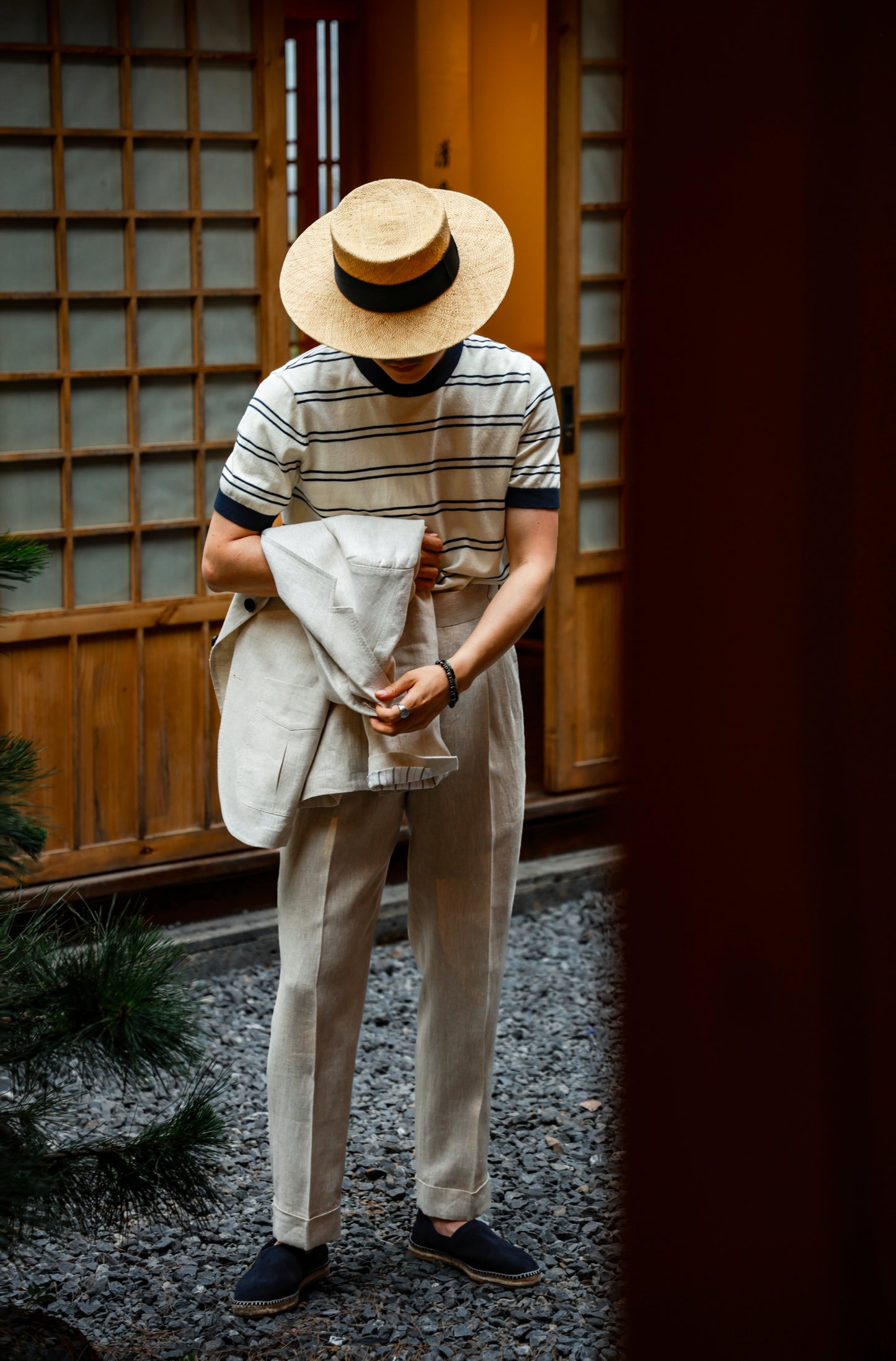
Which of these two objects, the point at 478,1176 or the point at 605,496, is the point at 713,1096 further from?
the point at 605,496

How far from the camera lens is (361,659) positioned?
6.50 ft

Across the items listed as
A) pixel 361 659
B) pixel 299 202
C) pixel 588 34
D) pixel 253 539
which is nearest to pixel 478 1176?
pixel 361 659

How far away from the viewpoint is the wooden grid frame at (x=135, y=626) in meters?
3.49

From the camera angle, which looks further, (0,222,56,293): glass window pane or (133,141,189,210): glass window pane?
(133,141,189,210): glass window pane

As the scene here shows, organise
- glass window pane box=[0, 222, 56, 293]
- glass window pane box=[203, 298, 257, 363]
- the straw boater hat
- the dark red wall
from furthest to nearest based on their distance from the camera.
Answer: glass window pane box=[203, 298, 257, 363] < glass window pane box=[0, 222, 56, 293] < the straw boater hat < the dark red wall

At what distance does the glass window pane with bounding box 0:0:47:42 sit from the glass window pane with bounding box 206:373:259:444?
881 millimetres

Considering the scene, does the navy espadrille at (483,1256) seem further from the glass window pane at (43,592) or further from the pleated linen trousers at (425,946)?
the glass window pane at (43,592)

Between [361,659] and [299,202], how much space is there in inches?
212

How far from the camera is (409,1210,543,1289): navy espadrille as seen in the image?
2.36m

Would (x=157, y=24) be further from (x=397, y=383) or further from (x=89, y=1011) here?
(x=89, y=1011)

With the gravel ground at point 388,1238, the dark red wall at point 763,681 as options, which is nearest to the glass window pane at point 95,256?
the gravel ground at point 388,1238

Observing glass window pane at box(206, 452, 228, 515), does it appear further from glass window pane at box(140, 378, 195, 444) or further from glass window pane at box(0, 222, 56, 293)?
glass window pane at box(0, 222, 56, 293)

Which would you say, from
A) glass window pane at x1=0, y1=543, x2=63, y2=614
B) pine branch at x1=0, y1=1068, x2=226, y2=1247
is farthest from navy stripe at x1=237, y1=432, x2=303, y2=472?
glass window pane at x1=0, y1=543, x2=63, y2=614

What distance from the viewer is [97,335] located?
355 cm
